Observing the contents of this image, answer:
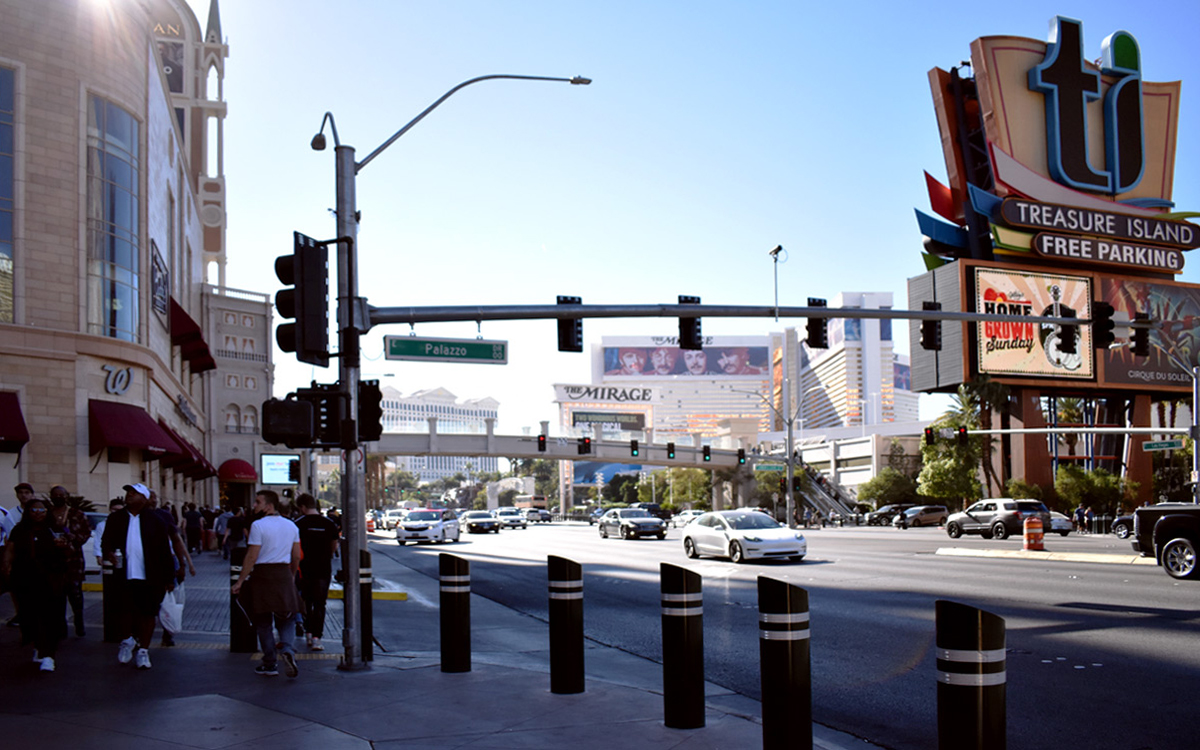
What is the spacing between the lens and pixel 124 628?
11.1 metres

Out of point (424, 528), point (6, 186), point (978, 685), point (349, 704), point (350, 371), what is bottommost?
point (424, 528)

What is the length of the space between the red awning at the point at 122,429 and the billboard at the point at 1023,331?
4870 cm

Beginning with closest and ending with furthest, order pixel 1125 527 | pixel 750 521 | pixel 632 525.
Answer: pixel 750 521, pixel 1125 527, pixel 632 525

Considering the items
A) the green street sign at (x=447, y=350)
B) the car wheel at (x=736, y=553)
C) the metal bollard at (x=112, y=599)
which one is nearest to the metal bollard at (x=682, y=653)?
the metal bollard at (x=112, y=599)

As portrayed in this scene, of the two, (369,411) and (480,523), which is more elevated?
(369,411)

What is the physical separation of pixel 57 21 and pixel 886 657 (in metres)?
26.2

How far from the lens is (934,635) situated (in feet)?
39.3

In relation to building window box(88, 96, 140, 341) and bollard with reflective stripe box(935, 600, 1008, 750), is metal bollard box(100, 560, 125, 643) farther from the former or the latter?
building window box(88, 96, 140, 341)

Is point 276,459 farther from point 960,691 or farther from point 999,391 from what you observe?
point 960,691

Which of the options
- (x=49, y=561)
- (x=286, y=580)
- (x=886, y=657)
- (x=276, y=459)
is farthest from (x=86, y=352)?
(x=276, y=459)

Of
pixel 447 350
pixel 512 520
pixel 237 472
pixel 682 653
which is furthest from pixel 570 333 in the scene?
pixel 512 520

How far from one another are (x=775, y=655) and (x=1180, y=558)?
1367 cm

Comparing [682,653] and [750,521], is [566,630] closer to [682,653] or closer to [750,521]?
[682,653]

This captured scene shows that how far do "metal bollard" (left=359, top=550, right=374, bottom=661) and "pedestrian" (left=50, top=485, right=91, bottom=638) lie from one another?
3.08 meters
